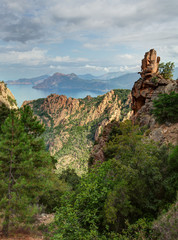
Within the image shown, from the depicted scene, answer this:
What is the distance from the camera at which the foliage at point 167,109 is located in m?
25.4

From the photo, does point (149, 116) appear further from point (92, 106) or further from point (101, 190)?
point (92, 106)

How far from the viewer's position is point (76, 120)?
149 meters

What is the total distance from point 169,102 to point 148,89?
12.4 meters

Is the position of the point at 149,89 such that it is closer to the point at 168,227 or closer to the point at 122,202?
the point at 122,202

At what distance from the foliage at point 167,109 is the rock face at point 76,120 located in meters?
65.4

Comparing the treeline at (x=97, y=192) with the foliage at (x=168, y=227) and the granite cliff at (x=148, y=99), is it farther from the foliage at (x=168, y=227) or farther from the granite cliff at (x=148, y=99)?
the granite cliff at (x=148, y=99)

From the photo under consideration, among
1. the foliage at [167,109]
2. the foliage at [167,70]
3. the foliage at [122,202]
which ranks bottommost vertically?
the foliage at [122,202]

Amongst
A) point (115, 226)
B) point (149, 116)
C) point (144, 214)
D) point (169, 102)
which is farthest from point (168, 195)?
point (149, 116)

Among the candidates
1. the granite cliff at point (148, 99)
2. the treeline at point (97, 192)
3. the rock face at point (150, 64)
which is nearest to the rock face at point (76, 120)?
the granite cliff at point (148, 99)

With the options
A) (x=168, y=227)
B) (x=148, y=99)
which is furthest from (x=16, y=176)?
(x=148, y=99)

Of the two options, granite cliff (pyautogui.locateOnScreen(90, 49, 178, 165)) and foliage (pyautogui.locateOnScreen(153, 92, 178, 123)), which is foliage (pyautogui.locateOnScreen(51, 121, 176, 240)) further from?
foliage (pyautogui.locateOnScreen(153, 92, 178, 123))

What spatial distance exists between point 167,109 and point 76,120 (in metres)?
126

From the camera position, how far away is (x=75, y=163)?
9381 cm

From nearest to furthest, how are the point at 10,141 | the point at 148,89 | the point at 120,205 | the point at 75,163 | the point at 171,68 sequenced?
1. the point at 120,205
2. the point at 10,141
3. the point at 148,89
4. the point at 171,68
5. the point at 75,163
